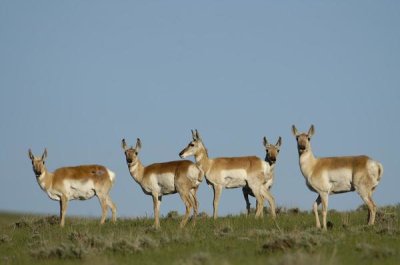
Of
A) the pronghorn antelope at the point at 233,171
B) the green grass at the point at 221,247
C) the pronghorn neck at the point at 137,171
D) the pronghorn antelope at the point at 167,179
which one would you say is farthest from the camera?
the pronghorn antelope at the point at 233,171


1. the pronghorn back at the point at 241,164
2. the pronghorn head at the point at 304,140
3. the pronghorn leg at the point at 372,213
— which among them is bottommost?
the pronghorn leg at the point at 372,213

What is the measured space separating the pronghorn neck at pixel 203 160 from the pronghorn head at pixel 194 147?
0.11 metres

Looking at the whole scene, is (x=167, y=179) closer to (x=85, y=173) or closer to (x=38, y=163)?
(x=85, y=173)

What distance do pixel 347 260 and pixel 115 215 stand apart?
11.8 meters

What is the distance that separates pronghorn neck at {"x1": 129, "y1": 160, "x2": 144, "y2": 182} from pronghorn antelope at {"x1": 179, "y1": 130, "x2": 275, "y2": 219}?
1.67 meters

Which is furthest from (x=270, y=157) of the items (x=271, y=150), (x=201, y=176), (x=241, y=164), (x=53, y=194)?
(x=53, y=194)

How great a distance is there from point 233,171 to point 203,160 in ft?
3.47

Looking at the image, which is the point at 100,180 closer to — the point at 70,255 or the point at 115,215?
the point at 115,215

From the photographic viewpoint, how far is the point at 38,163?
2214 centimetres

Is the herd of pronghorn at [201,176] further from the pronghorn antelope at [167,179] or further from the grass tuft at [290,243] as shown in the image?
the grass tuft at [290,243]

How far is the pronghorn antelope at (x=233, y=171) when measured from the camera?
22125mm

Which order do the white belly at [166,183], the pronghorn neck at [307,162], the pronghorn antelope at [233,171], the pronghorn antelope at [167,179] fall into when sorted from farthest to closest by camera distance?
the pronghorn antelope at [233,171] → the white belly at [166,183] → the pronghorn antelope at [167,179] → the pronghorn neck at [307,162]

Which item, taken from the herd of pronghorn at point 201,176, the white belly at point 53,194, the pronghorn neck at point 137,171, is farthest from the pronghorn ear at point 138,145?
the white belly at point 53,194

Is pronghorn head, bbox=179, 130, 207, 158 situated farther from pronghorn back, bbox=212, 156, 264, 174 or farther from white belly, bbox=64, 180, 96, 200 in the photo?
white belly, bbox=64, 180, 96, 200
